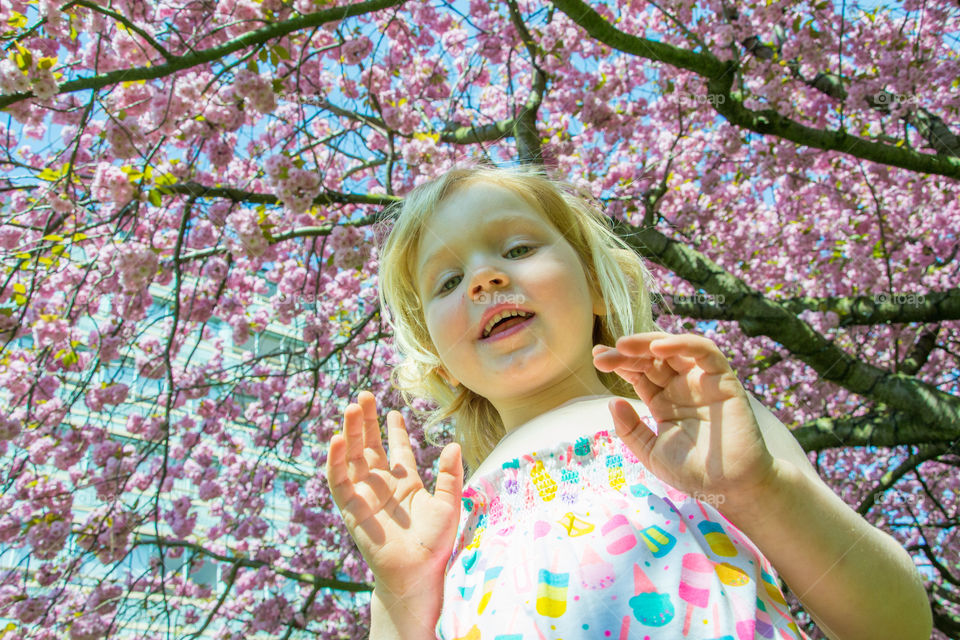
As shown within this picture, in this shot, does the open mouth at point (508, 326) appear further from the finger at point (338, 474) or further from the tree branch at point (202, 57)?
the tree branch at point (202, 57)

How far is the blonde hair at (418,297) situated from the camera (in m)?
1.60

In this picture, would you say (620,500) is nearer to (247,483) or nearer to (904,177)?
(247,483)

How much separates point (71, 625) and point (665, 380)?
16.3ft

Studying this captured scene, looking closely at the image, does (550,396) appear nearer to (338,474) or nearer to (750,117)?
(338,474)

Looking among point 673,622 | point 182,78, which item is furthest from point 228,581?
point 673,622

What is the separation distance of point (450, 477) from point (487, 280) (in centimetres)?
38

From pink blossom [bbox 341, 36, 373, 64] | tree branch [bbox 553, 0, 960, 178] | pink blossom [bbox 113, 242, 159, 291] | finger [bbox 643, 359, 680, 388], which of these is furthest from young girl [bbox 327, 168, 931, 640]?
pink blossom [bbox 341, 36, 373, 64]

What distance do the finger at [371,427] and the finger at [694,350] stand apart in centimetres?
55

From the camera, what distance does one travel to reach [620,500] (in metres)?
1.11

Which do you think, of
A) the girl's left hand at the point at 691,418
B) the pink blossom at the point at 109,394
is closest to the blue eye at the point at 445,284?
the girl's left hand at the point at 691,418

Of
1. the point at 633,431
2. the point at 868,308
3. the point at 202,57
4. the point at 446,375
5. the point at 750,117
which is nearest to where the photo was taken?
the point at 633,431

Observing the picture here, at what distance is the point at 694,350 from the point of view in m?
0.95

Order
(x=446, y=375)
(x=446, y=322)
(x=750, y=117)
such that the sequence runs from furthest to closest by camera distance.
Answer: (x=750, y=117) → (x=446, y=375) → (x=446, y=322)

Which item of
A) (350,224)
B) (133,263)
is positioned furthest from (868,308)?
(133,263)
